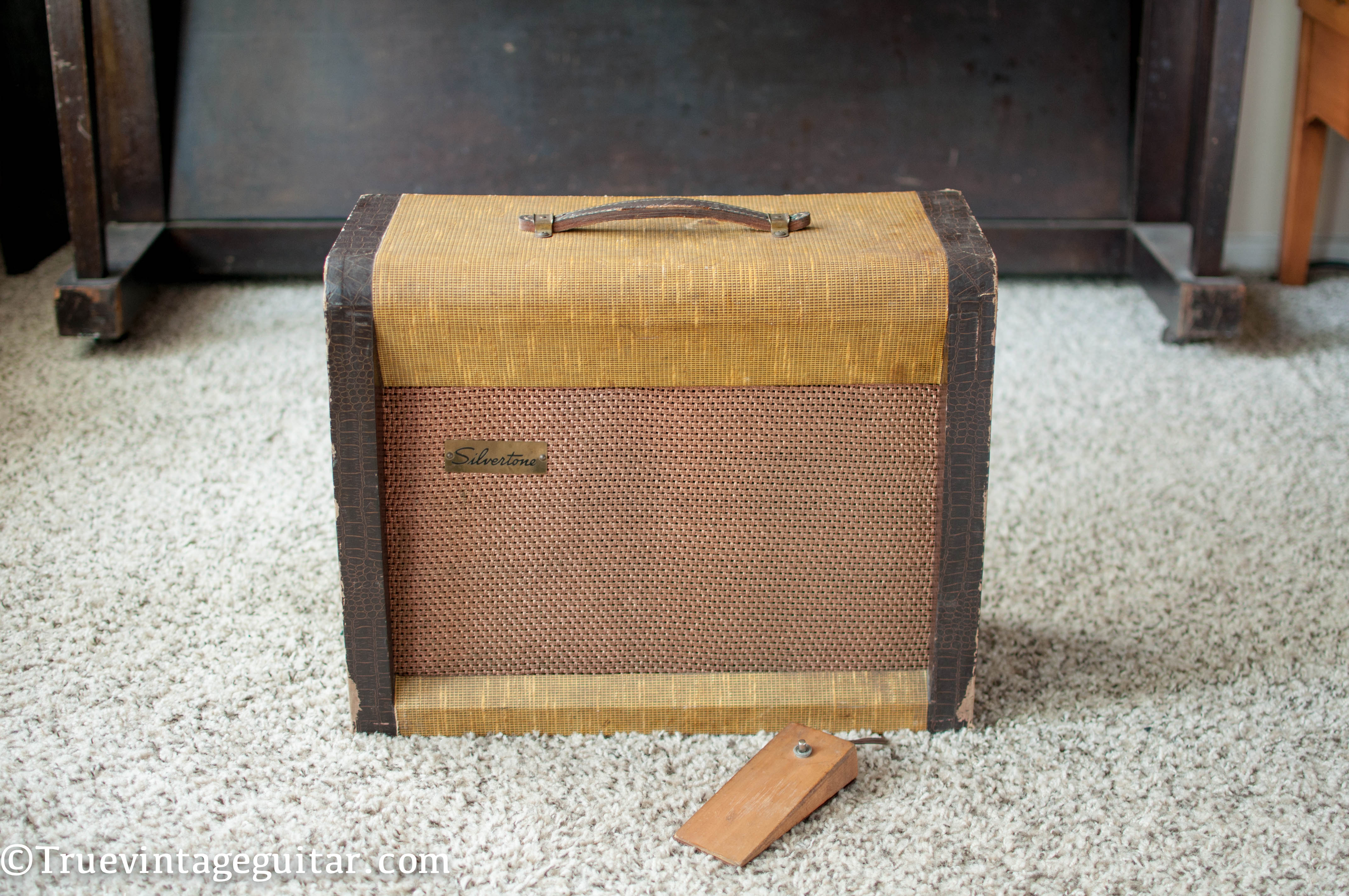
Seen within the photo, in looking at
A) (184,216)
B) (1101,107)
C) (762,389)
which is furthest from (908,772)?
(184,216)

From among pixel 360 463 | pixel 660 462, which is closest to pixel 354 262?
pixel 360 463

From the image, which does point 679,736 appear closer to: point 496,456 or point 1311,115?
point 496,456

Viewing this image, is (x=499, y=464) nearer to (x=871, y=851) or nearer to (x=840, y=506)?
(x=840, y=506)

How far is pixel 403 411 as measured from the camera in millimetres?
892

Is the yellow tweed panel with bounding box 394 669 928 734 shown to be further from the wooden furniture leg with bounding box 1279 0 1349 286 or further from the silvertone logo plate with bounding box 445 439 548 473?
the wooden furniture leg with bounding box 1279 0 1349 286

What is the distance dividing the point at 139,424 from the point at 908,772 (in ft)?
3.42

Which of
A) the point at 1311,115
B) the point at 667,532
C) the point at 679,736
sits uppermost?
the point at 1311,115

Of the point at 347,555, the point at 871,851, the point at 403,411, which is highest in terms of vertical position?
the point at 403,411

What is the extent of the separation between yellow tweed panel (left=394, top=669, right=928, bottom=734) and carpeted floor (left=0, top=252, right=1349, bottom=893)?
2 centimetres

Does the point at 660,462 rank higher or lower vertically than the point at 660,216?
lower

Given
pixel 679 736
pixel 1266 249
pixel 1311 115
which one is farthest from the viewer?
pixel 1266 249

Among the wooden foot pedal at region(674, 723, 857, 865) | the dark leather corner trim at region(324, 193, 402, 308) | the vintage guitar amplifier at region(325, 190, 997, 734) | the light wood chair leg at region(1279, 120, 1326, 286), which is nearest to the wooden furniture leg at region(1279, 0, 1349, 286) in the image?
the light wood chair leg at region(1279, 120, 1326, 286)

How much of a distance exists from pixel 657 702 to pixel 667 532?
14 centimetres

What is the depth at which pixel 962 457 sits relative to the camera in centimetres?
90
